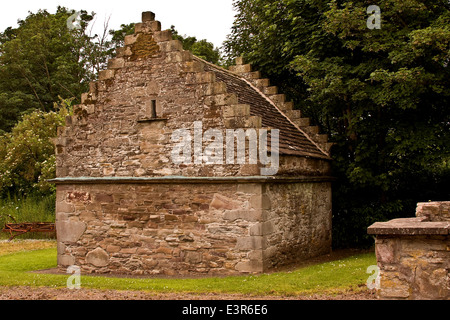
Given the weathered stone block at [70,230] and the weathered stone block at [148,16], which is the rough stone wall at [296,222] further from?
the weathered stone block at [148,16]

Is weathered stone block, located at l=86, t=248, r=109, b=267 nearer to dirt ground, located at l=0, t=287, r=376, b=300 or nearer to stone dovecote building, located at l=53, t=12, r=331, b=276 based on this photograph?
stone dovecote building, located at l=53, t=12, r=331, b=276

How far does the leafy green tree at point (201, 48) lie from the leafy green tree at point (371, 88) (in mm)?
16209

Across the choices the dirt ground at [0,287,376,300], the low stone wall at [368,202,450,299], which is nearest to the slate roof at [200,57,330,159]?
the dirt ground at [0,287,376,300]

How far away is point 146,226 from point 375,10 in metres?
8.94

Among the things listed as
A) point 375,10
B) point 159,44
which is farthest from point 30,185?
point 375,10

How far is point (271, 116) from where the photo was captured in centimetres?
1451

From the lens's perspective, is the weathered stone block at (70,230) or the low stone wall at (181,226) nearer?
the low stone wall at (181,226)

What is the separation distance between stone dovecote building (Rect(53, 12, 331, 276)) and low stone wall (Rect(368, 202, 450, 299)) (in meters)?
4.90

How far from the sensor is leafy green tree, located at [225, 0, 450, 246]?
12.9m

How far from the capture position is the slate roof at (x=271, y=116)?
13209mm

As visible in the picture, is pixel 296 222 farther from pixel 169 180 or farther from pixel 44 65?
pixel 44 65

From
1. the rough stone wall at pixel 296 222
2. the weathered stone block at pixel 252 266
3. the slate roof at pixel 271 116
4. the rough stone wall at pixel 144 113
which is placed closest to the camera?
the weathered stone block at pixel 252 266

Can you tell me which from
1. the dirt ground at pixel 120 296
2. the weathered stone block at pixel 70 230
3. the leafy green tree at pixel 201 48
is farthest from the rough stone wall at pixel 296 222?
the leafy green tree at pixel 201 48
